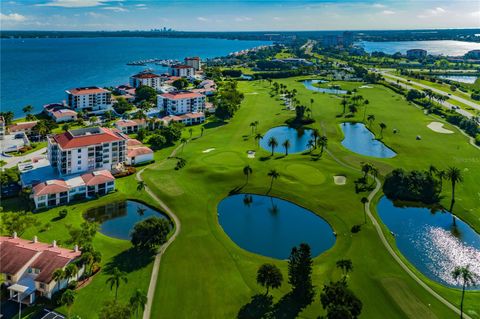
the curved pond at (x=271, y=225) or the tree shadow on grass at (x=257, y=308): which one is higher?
the curved pond at (x=271, y=225)

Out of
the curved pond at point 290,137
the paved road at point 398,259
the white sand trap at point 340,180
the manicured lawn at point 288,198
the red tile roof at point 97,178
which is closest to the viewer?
the manicured lawn at point 288,198

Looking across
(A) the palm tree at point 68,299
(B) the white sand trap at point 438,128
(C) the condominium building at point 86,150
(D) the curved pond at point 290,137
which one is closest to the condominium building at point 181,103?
(D) the curved pond at point 290,137

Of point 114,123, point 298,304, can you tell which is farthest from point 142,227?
point 114,123

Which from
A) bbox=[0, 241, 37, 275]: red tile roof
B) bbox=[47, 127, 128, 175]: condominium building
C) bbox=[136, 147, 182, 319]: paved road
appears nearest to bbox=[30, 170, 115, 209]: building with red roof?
bbox=[47, 127, 128, 175]: condominium building

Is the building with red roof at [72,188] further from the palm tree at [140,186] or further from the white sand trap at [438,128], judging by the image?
the white sand trap at [438,128]

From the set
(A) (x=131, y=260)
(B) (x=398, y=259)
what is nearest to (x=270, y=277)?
(A) (x=131, y=260)

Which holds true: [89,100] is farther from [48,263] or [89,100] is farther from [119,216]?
[48,263]

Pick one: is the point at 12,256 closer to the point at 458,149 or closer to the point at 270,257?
the point at 270,257
